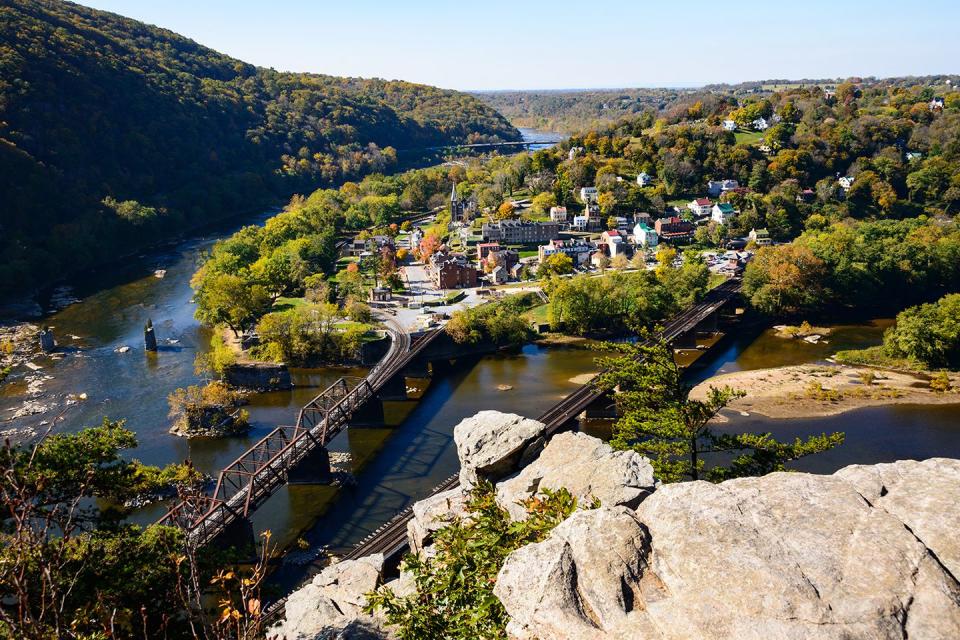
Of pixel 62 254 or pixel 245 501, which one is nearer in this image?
pixel 245 501

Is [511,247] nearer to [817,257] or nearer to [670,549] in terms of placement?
[817,257]

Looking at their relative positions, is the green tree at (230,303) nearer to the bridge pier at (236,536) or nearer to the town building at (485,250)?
the town building at (485,250)

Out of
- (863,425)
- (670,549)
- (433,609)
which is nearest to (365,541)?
(433,609)

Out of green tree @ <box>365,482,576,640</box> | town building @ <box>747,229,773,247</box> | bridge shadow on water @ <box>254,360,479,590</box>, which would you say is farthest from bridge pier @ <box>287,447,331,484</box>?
town building @ <box>747,229,773,247</box>

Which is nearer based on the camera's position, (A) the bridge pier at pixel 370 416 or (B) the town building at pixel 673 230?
(A) the bridge pier at pixel 370 416

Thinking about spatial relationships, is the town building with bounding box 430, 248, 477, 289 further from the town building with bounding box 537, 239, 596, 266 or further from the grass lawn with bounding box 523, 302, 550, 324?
the town building with bounding box 537, 239, 596, 266

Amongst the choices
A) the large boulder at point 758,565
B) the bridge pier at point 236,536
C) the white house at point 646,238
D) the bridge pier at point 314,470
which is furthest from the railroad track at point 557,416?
the white house at point 646,238
